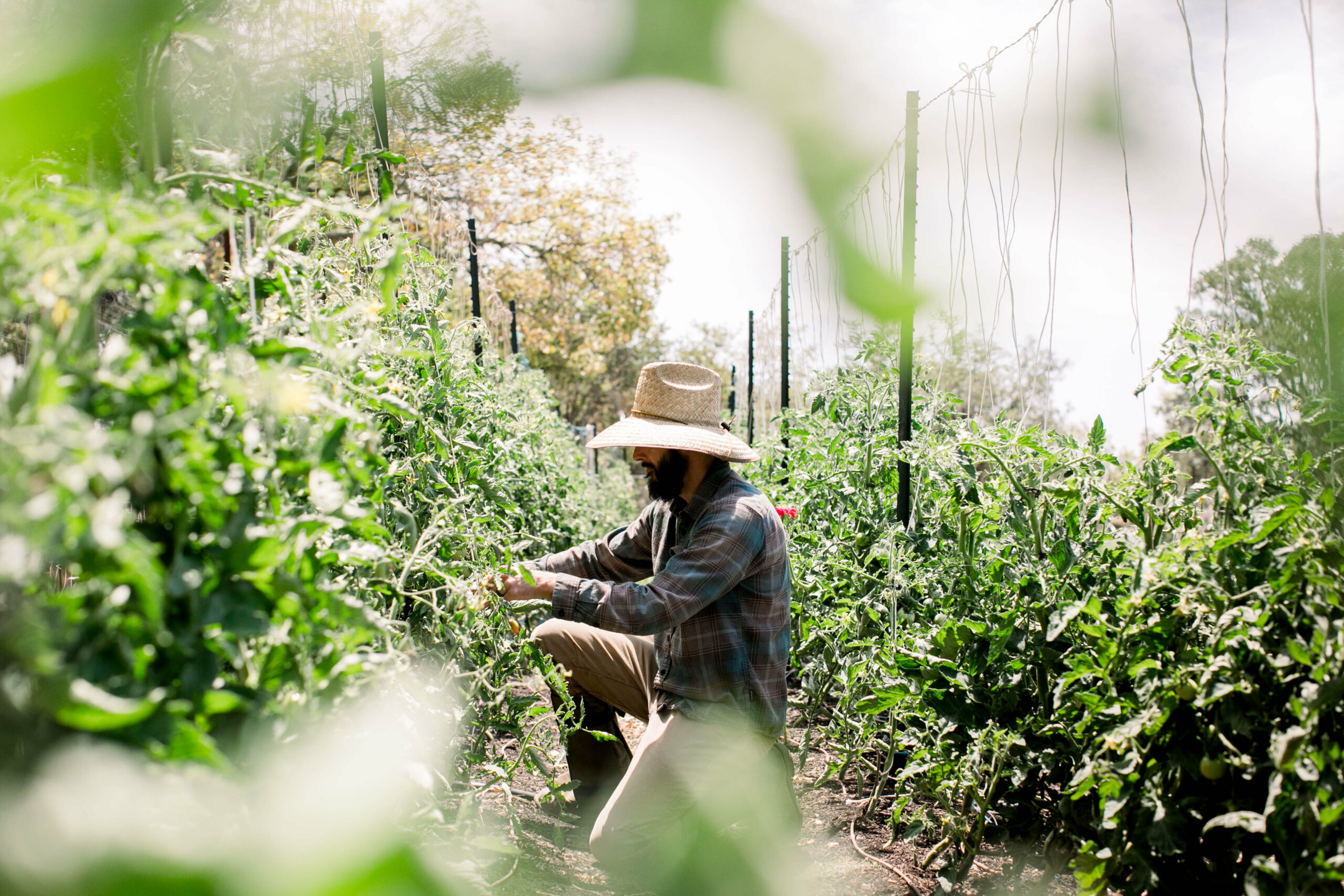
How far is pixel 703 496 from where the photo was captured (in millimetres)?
2365

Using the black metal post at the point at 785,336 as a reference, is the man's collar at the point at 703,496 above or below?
below

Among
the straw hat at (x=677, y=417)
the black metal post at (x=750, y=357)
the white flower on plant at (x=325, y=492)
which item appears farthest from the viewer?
the black metal post at (x=750, y=357)

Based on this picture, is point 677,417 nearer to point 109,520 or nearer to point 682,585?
point 682,585

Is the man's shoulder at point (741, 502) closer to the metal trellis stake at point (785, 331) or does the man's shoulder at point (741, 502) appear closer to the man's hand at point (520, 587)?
the man's hand at point (520, 587)

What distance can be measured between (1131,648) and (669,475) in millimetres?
1229

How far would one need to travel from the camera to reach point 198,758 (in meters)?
0.70

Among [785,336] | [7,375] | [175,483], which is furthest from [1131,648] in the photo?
[785,336]

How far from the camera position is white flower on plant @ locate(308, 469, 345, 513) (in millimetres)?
913

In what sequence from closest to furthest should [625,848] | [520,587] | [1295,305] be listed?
[1295,305] < [520,587] < [625,848]

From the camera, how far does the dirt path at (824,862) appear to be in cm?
204

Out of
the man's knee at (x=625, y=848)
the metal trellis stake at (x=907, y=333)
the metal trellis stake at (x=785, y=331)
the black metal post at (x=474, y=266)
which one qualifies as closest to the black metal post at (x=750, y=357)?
the metal trellis stake at (x=785, y=331)

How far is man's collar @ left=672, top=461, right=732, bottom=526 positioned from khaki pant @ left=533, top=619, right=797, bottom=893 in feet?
1.71

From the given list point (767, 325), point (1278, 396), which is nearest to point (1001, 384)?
point (767, 325)

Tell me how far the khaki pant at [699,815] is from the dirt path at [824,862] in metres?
0.10
